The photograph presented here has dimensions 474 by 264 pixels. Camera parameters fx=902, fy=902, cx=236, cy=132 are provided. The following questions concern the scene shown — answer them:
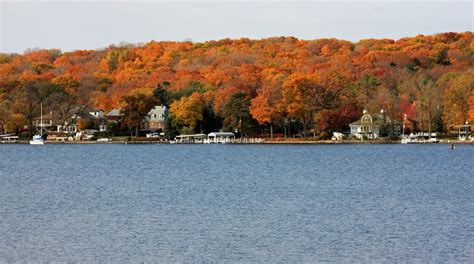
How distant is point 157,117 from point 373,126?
24.6 m

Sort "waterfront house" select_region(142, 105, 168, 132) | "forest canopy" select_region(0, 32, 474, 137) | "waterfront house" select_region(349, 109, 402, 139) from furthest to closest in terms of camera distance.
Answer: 1. "waterfront house" select_region(142, 105, 168, 132)
2. "waterfront house" select_region(349, 109, 402, 139)
3. "forest canopy" select_region(0, 32, 474, 137)

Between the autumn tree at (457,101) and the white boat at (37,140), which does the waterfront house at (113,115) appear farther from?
the autumn tree at (457,101)

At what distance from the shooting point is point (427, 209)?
2931 centimetres

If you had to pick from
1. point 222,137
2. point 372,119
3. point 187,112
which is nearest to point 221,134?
point 222,137

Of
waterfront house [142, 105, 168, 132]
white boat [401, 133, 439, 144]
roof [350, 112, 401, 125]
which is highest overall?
waterfront house [142, 105, 168, 132]

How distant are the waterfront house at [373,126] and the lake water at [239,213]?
32673mm

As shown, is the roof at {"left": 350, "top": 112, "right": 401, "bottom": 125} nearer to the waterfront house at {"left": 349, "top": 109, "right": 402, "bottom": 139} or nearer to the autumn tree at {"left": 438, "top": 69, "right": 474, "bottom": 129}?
the waterfront house at {"left": 349, "top": 109, "right": 402, "bottom": 139}

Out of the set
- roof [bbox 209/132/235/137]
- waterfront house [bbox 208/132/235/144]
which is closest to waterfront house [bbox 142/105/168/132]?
waterfront house [bbox 208/132/235/144]

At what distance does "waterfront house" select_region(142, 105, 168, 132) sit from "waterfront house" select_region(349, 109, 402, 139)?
21.7m

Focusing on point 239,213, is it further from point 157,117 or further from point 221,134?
point 157,117

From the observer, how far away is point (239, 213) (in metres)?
28.1

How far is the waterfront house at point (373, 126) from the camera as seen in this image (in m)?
85.3

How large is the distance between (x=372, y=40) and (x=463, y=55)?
28.3m

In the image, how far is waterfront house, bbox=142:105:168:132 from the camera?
97188 millimetres
